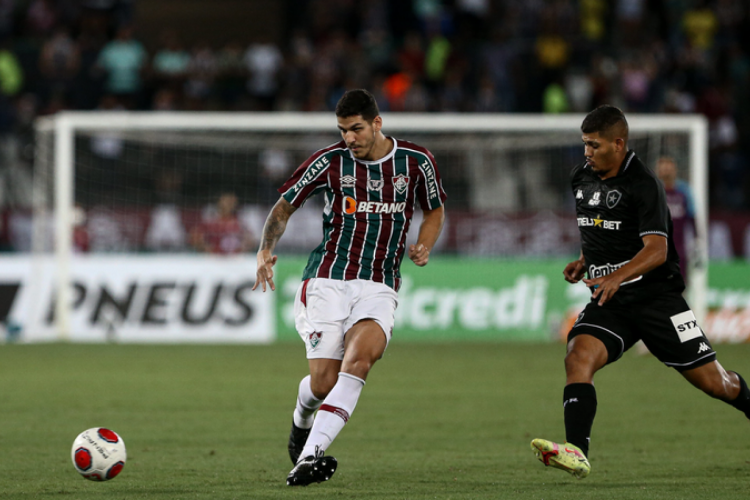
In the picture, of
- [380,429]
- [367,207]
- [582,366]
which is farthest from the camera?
[380,429]

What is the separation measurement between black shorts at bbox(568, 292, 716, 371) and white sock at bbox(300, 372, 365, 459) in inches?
47.6

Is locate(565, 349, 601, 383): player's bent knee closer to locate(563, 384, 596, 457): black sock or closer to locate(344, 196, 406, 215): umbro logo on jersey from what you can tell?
locate(563, 384, 596, 457): black sock

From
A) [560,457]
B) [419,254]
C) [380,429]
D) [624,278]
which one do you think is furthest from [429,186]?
[380,429]

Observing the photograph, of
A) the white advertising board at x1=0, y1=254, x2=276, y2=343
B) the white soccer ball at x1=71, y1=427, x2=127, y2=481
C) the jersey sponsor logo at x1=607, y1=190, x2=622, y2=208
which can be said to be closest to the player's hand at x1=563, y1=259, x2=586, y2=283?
the jersey sponsor logo at x1=607, y1=190, x2=622, y2=208

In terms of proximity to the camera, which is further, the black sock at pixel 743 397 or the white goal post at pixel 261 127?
the white goal post at pixel 261 127

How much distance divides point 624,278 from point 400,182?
54.7 inches

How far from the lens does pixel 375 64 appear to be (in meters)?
22.1

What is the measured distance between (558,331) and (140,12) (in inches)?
476

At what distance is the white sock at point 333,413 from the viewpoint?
5.83m

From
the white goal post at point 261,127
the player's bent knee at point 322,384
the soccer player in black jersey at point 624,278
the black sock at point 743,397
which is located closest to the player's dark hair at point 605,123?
the soccer player in black jersey at point 624,278

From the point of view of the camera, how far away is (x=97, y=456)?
5.90 meters

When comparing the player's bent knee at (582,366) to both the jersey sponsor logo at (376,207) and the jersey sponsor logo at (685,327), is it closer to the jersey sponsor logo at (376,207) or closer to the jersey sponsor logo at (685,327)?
the jersey sponsor logo at (685,327)

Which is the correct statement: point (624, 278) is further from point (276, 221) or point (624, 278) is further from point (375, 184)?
point (276, 221)

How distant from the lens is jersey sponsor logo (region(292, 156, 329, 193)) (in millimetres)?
6520
